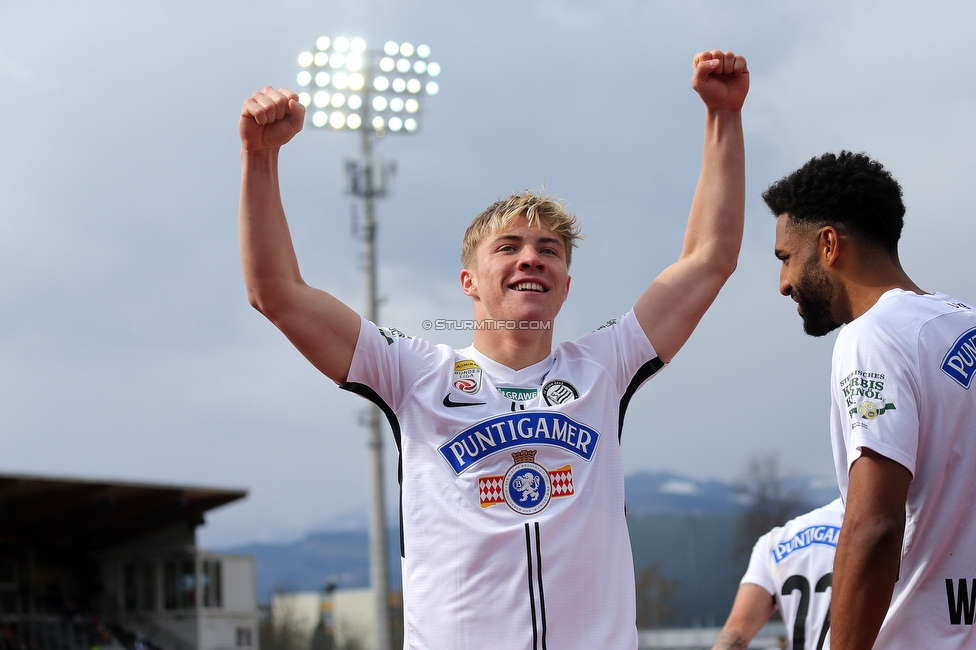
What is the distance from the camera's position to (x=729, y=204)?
3.54 metres

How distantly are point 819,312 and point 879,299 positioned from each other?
0.19 meters

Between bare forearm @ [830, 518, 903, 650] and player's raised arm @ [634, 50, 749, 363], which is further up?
player's raised arm @ [634, 50, 749, 363]

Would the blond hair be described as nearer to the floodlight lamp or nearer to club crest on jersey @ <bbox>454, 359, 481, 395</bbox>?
club crest on jersey @ <bbox>454, 359, 481, 395</bbox>

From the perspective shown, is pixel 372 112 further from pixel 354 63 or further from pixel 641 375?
pixel 641 375

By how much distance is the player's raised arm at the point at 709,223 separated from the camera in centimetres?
348

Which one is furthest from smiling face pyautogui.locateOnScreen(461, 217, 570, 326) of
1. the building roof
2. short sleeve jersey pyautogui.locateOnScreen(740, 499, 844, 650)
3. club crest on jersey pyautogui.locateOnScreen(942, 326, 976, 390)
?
the building roof

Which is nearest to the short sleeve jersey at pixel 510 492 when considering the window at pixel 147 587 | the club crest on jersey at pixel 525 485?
the club crest on jersey at pixel 525 485

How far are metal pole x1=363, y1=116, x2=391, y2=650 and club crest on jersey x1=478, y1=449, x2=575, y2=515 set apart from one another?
15614mm

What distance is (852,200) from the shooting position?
3.18m

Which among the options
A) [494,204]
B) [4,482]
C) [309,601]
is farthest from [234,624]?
[309,601]

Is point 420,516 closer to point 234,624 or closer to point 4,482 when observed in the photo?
point 4,482

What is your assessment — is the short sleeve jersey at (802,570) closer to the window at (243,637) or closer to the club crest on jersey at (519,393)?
the club crest on jersey at (519,393)

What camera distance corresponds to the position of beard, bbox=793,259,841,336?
3.18m

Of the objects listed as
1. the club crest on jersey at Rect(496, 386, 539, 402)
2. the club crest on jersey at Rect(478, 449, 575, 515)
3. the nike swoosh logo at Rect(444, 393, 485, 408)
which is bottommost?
the club crest on jersey at Rect(478, 449, 575, 515)
